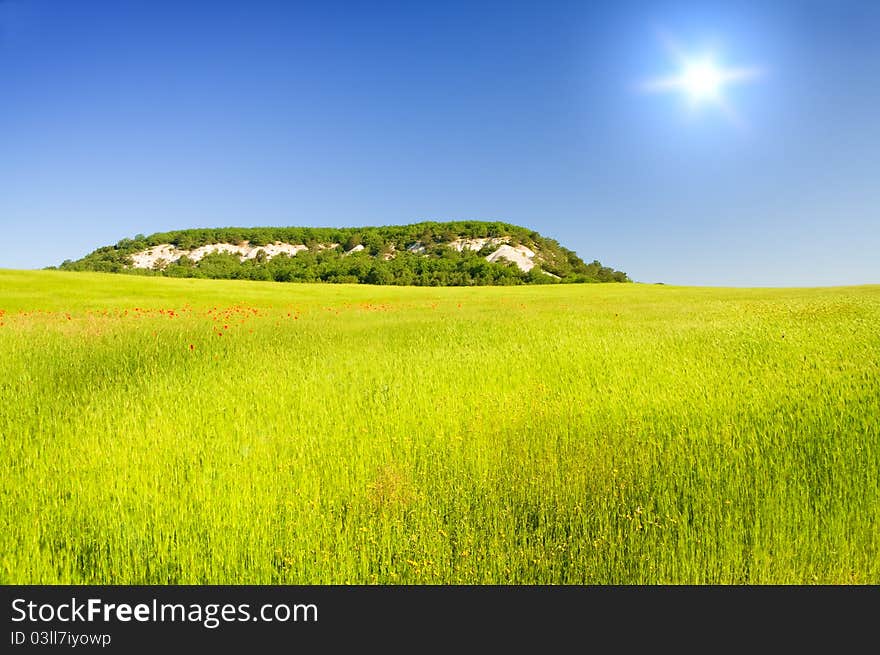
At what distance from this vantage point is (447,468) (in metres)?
4.32

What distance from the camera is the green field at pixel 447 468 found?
123 inches

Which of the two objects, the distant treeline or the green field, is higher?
the distant treeline

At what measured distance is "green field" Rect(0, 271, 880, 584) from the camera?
10.3 feet

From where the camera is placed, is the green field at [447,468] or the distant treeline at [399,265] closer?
the green field at [447,468]

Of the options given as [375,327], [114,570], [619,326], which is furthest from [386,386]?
[619,326]

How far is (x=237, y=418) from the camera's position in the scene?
5.46m

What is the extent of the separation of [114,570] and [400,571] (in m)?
1.85

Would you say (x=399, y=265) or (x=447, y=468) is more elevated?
(x=399, y=265)

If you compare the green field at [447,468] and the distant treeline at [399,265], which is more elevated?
the distant treeline at [399,265]

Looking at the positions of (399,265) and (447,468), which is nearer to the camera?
(447,468)

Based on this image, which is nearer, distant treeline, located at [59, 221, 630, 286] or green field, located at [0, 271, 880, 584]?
green field, located at [0, 271, 880, 584]
